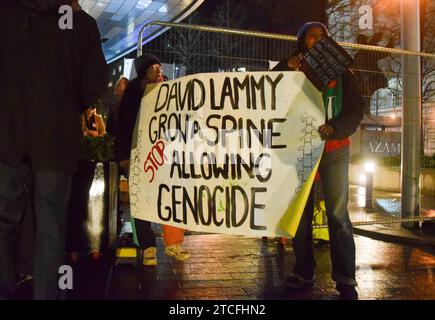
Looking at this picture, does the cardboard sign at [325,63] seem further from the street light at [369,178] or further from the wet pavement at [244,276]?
the street light at [369,178]

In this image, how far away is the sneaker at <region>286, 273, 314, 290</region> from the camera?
3.86 metres

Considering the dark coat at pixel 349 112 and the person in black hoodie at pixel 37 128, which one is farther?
the dark coat at pixel 349 112

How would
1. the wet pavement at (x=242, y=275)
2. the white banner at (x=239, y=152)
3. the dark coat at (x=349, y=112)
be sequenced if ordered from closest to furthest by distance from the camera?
the white banner at (x=239, y=152)
the dark coat at (x=349, y=112)
the wet pavement at (x=242, y=275)

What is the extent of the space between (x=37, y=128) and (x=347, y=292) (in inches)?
98.8

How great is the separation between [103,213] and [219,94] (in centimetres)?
175

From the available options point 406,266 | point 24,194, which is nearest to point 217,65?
point 406,266

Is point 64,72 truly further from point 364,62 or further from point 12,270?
point 364,62

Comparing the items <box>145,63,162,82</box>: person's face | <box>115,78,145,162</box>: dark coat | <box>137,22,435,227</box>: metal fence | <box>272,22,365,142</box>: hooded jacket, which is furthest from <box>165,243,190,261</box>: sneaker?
<box>137,22,435,227</box>: metal fence

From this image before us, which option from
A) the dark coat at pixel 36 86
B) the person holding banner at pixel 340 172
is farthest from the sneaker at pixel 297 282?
the dark coat at pixel 36 86

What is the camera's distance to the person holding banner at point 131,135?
14.0 feet

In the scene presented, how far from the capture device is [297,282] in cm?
389

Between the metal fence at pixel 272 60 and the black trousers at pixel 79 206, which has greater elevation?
the metal fence at pixel 272 60

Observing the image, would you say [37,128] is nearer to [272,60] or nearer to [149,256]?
[149,256]

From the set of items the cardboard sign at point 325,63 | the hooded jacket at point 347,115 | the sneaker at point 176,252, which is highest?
the cardboard sign at point 325,63
